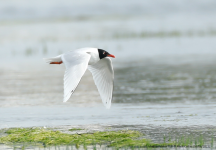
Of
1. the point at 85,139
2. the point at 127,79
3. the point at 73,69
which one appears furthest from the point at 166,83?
the point at 85,139

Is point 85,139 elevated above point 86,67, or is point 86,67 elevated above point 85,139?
point 86,67

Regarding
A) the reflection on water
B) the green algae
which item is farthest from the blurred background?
the green algae

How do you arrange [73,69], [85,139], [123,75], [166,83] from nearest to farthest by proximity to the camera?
1. [85,139]
2. [73,69]
3. [166,83]
4. [123,75]

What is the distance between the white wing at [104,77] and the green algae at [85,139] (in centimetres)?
175

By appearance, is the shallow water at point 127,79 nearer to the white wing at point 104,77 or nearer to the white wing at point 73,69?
the white wing at point 104,77

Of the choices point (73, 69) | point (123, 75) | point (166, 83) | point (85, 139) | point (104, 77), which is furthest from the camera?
point (123, 75)

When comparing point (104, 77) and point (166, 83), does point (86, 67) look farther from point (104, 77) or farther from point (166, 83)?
point (166, 83)

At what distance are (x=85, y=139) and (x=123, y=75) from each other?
983 centimetres

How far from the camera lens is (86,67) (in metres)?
9.72

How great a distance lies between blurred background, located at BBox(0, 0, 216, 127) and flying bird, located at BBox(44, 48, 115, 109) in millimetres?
655

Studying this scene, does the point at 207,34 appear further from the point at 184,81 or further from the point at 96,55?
the point at 96,55

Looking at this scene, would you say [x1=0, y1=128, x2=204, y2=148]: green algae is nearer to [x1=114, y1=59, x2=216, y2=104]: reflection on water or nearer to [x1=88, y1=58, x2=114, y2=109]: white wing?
[x1=88, y1=58, x2=114, y2=109]: white wing

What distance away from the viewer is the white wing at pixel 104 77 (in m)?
11.4

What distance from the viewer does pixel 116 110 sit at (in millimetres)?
12352
